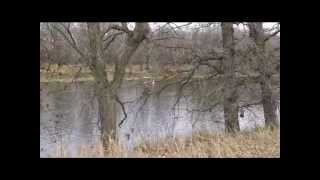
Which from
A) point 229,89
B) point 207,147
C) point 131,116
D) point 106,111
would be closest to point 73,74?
point 106,111

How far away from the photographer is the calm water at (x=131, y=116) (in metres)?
8.12

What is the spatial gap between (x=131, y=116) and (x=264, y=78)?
8.46 ft

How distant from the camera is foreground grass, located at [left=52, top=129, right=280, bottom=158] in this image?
20.5ft

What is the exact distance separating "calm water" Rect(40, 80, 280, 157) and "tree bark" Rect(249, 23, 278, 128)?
212mm

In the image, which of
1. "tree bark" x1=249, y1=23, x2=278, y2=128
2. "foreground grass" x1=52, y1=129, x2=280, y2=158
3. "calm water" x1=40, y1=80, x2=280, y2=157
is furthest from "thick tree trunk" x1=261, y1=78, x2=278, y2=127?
"foreground grass" x1=52, y1=129, x2=280, y2=158

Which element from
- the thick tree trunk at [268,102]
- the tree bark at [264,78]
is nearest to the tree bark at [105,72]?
the tree bark at [264,78]

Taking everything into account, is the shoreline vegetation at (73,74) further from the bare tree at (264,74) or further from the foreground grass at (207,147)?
the foreground grass at (207,147)

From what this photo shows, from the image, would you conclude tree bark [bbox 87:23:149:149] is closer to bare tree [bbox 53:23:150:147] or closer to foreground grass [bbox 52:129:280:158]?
bare tree [bbox 53:23:150:147]
